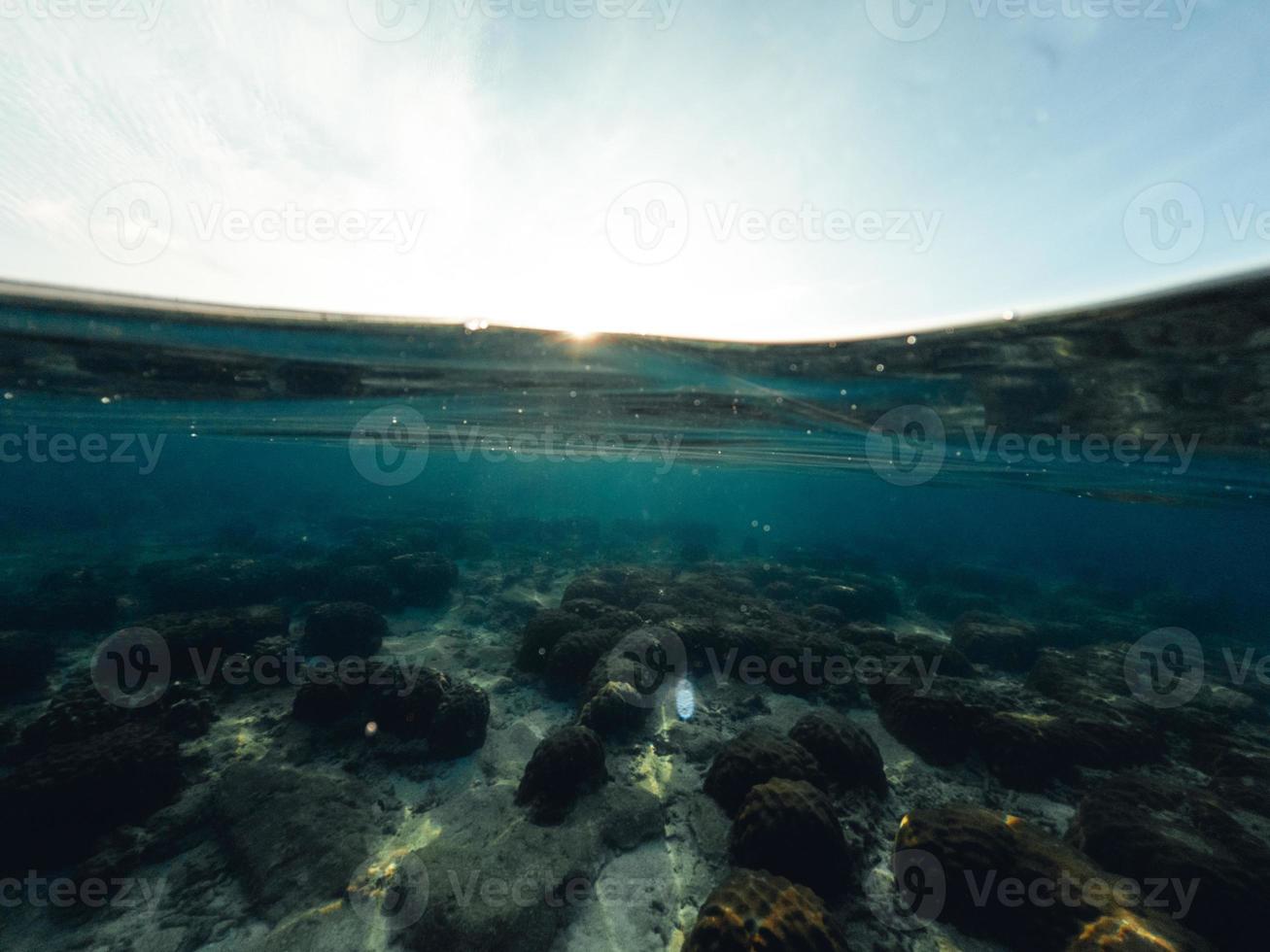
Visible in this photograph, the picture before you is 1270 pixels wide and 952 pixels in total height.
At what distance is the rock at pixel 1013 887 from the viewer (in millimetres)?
4547

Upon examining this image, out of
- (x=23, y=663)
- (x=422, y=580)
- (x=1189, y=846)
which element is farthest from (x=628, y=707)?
(x=23, y=663)

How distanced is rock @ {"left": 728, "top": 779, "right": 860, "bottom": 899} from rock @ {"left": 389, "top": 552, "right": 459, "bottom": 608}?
12.2 m

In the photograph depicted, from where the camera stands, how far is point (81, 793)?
5.86m

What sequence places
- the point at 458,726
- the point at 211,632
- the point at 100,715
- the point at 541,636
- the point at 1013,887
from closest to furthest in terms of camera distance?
the point at 1013,887 → the point at 100,715 → the point at 458,726 → the point at 211,632 → the point at 541,636

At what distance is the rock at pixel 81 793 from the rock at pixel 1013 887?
9324 mm

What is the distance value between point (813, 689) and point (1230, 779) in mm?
6469

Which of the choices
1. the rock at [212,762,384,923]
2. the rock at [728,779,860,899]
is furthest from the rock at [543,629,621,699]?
the rock at [728,779,860,899]

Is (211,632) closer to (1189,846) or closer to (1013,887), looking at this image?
(1013,887)

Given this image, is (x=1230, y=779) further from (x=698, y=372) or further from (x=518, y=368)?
(x=518, y=368)

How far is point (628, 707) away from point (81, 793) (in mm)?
6895

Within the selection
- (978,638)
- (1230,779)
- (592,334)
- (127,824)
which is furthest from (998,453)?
(127,824)

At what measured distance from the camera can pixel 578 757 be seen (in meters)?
6.59

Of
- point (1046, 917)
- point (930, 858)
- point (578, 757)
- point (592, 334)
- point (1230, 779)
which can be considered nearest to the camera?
point (1046, 917)

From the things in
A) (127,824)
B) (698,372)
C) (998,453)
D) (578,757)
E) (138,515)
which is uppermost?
(698,372)
